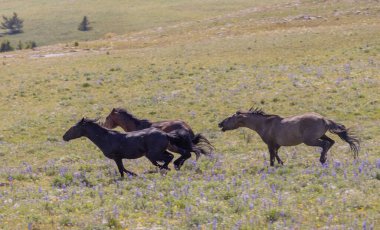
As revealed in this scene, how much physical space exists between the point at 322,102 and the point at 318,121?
1383 cm

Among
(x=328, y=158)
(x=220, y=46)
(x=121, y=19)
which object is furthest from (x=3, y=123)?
(x=121, y=19)

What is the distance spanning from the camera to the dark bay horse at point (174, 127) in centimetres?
1791

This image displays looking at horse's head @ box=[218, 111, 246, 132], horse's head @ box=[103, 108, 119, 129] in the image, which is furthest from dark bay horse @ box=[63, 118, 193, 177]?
horse's head @ box=[103, 108, 119, 129]

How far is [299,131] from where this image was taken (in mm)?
17328

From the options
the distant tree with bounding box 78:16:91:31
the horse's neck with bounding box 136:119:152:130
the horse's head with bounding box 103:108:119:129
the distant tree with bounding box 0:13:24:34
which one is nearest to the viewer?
the horse's neck with bounding box 136:119:152:130

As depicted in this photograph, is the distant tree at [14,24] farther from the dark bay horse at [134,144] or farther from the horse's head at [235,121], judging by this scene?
the dark bay horse at [134,144]

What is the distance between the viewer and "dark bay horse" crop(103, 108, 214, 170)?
1791 cm

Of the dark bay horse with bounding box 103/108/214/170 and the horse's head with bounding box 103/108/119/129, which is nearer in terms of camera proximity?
the dark bay horse with bounding box 103/108/214/170

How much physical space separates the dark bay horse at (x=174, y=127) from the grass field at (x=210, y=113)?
38 cm

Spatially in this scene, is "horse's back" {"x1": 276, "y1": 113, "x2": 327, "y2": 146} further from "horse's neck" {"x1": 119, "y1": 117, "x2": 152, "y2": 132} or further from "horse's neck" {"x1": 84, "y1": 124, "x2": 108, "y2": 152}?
"horse's neck" {"x1": 84, "y1": 124, "x2": 108, "y2": 152}

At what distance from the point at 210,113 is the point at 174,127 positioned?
11.3m

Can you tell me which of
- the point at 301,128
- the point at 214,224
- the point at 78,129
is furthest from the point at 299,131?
the point at 214,224

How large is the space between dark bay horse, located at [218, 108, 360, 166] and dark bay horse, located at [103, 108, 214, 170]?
187cm

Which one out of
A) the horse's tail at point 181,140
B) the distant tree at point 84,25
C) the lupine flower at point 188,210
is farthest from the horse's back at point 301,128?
the distant tree at point 84,25
